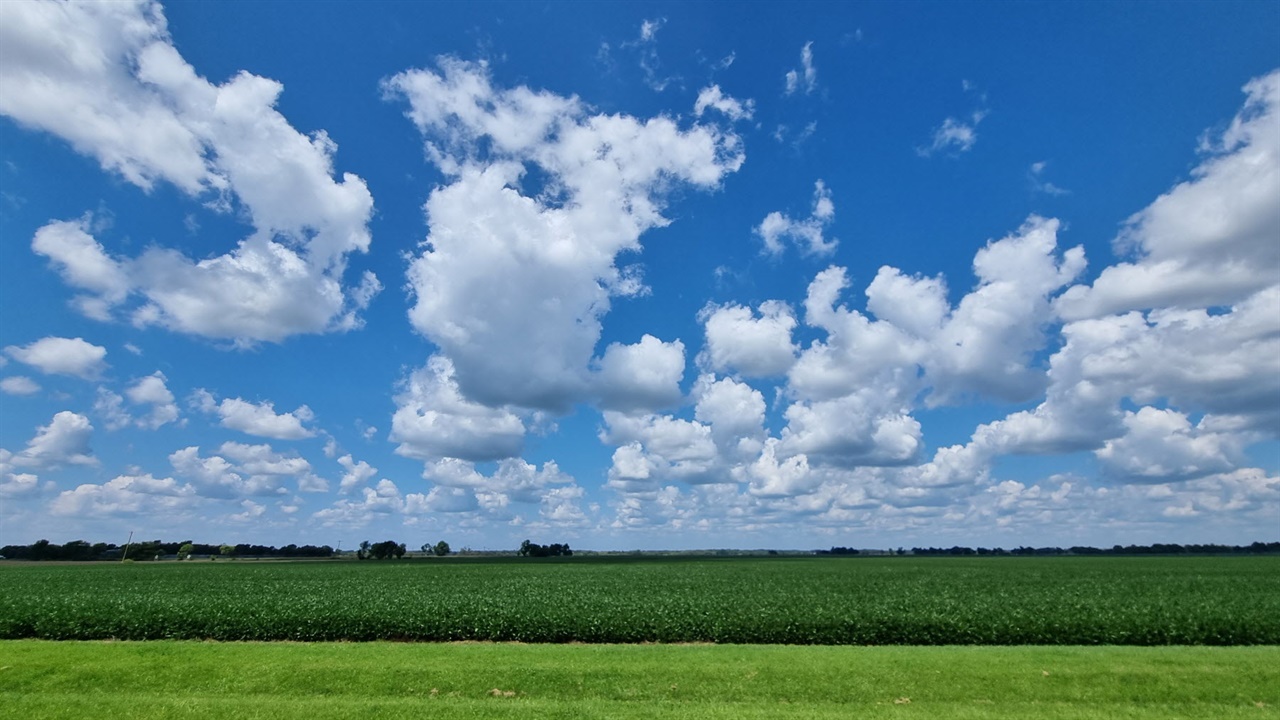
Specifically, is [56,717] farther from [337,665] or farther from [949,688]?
[949,688]

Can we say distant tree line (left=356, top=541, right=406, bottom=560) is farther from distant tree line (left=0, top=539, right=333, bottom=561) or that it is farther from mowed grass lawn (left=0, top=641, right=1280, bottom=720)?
mowed grass lawn (left=0, top=641, right=1280, bottom=720)

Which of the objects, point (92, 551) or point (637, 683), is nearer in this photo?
point (637, 683)

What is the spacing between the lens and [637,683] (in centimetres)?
1695

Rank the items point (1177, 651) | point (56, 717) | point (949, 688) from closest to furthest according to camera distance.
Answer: point (56, 717), point (949, 688), point (1177, 651)

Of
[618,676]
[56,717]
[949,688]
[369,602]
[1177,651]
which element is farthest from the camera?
[369,602]

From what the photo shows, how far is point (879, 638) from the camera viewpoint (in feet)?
84.1

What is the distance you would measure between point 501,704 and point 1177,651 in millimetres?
21980

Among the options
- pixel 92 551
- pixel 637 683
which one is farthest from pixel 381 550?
pixel 637 683

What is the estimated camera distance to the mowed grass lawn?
15.2 meters

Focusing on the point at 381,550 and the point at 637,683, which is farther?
the point at 381,550

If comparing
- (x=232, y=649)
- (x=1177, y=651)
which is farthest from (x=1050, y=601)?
(x=232, y=649)

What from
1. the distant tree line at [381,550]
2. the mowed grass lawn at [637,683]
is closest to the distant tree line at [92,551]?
the distant tree line at [381,550]

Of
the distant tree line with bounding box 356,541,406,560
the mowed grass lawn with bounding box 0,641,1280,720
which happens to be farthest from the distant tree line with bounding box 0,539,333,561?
the mowed grass lawn with bounding box 0,641,1280,720

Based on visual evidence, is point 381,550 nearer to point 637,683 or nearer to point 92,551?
point 92,551
